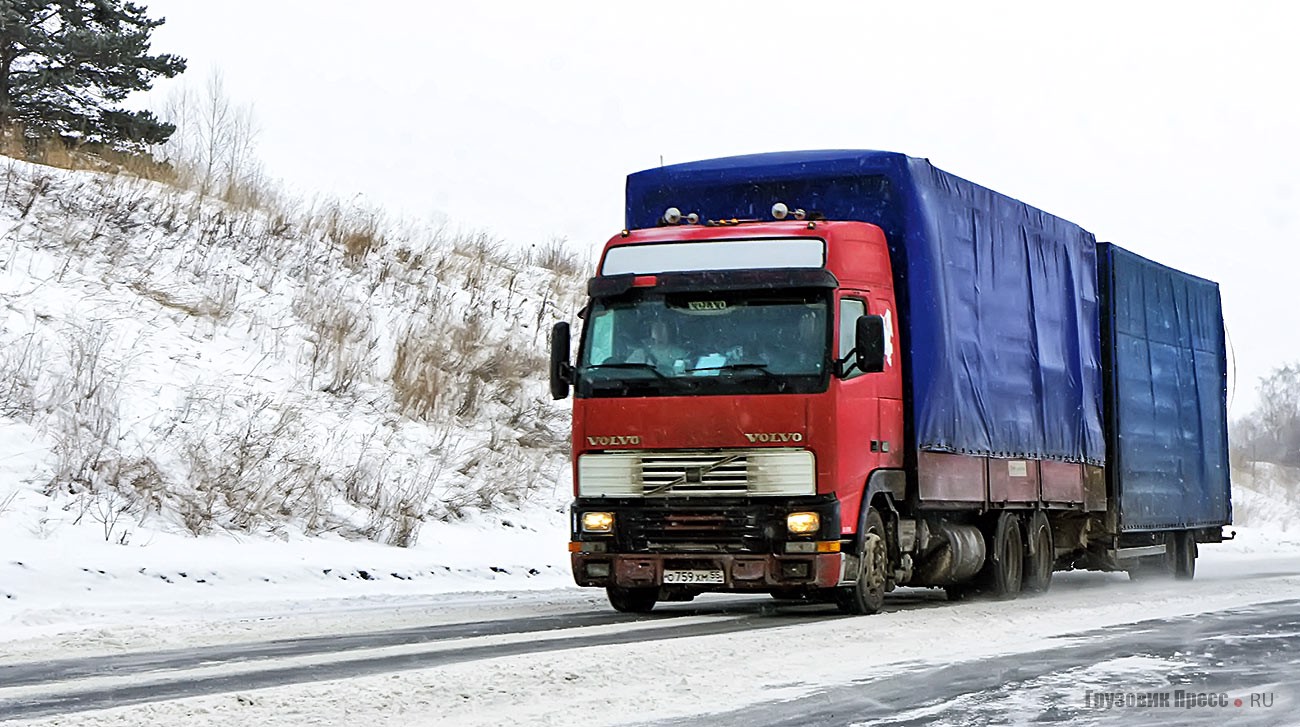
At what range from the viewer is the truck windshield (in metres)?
14.1

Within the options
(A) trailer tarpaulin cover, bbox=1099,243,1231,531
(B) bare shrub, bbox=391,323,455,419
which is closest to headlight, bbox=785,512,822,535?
(A) trailer tarpaulin cover, bbox=1099,243,1231,531

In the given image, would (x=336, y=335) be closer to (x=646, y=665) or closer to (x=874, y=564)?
(x=874, y=564)

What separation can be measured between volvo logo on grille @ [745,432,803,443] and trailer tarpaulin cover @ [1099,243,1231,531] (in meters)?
7.78

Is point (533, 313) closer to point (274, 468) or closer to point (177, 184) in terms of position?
point (177, 184)

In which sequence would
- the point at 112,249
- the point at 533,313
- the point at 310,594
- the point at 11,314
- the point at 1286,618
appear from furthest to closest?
the point at 533,313 → the point at 112,249 → the point at 11,314 → the point at 310,594 → the point at 1286,618

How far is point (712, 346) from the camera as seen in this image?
14250 millimetres

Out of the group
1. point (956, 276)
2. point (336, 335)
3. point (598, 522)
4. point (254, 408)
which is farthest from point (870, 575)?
point (336, 335)

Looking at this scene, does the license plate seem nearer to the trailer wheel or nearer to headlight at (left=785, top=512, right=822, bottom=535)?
headlight at (left=785, top=512, right=822, bottom=535)

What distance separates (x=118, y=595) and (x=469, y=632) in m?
4.76

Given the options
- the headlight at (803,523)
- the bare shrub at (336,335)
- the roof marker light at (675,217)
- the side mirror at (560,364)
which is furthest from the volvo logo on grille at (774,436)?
the bare shrub at (336,335)

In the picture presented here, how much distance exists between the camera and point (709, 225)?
1523 cm

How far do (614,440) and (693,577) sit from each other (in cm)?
134

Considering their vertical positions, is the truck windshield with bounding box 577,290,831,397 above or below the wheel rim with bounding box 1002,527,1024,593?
above

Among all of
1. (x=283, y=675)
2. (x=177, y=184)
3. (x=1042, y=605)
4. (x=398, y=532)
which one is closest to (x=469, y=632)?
(x=283, y=675)
